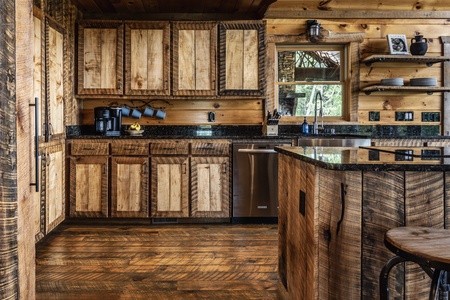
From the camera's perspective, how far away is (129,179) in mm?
4277

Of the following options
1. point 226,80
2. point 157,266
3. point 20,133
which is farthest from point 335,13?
point 20,133

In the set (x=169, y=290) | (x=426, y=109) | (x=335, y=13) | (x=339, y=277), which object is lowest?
(x=169, y=290)

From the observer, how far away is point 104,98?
4699 millimetres

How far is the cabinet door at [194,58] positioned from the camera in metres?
4.53

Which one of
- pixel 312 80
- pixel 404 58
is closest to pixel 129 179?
pixel 312 80

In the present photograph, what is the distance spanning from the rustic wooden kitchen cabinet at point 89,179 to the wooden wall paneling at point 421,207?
131 inches

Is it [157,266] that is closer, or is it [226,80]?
[157,266]

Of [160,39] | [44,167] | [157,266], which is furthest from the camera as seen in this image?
[160,39]

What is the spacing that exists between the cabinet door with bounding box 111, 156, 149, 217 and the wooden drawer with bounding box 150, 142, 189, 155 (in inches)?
5.4

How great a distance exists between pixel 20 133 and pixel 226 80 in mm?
3345

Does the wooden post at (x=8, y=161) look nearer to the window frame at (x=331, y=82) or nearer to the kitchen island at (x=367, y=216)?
the kitchen island at (x=367, y=216)

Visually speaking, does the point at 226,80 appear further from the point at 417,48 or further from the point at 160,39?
the point at 417,48

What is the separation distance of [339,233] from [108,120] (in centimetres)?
354

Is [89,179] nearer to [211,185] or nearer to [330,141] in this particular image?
[211,185]
